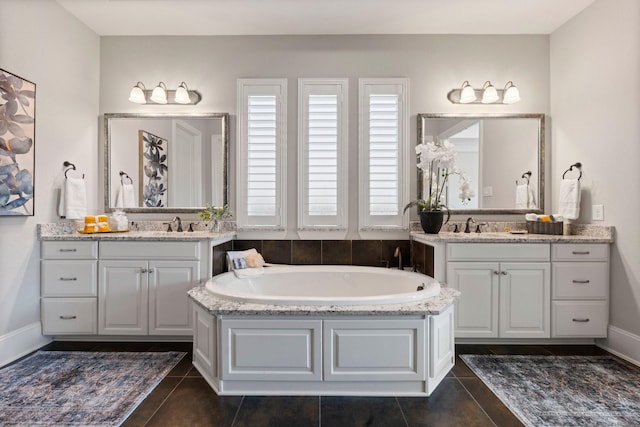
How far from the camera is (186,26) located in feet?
9.94

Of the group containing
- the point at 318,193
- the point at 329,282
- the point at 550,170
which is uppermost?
the point at 550,170

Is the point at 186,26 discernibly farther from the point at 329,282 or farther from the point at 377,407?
the point at 377,407

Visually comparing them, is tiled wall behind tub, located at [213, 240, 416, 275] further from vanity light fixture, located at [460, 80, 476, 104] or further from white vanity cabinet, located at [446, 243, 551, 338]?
vanity light fixture, located at [460, 80, 476, 104]

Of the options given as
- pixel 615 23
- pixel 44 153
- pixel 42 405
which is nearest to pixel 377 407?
pixel 42 405

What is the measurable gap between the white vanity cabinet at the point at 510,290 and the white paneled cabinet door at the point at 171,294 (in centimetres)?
203

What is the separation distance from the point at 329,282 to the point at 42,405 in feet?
6.54

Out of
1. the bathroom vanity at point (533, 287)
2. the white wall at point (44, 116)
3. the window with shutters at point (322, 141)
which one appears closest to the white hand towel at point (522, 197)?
the bathroom vanity at point (533, 287)

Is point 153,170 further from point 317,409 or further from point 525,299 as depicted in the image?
point 525,299

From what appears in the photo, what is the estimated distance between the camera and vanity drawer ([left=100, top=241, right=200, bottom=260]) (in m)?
2.61

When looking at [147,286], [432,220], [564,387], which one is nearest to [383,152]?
[432,220]

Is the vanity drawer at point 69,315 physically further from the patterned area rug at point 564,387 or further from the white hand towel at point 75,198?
the patterned area rug at point 564,387

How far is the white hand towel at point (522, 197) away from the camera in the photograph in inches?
124

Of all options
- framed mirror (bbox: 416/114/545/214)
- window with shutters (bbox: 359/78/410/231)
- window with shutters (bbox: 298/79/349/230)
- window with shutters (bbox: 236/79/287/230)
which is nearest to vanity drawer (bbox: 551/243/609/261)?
framed mirror (bbox: 416/114/545/214)

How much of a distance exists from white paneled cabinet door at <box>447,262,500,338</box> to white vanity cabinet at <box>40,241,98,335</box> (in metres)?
2.79
